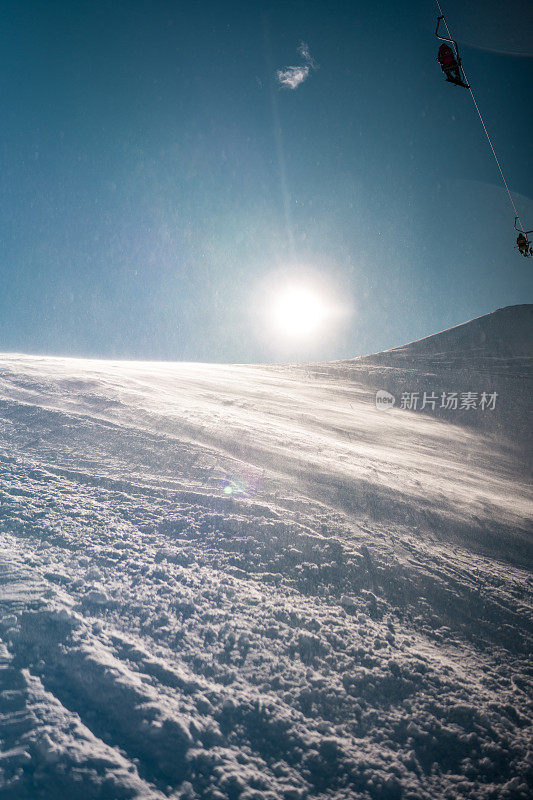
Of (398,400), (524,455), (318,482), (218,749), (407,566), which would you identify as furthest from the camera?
(398,400)

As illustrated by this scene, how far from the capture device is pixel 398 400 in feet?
59.0

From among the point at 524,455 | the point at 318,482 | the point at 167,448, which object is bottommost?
the point at 524,455

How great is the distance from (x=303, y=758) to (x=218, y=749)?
454 mm

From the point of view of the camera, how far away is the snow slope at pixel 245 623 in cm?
177

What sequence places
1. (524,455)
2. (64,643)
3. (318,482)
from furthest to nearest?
(524,455) < (318,482) < (64,643)

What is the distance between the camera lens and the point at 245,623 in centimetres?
251

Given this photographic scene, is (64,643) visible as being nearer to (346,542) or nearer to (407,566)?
(346,542)

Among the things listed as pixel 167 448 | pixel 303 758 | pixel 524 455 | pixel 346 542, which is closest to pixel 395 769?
pixel 303 758

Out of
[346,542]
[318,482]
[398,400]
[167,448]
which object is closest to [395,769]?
[346,542]

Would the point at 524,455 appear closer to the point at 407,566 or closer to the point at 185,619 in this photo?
the point at 407,566

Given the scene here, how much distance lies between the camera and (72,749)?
1.68 meters

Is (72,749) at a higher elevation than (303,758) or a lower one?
higher

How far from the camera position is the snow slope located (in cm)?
177

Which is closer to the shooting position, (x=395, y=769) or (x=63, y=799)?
(x=63, y=799)
